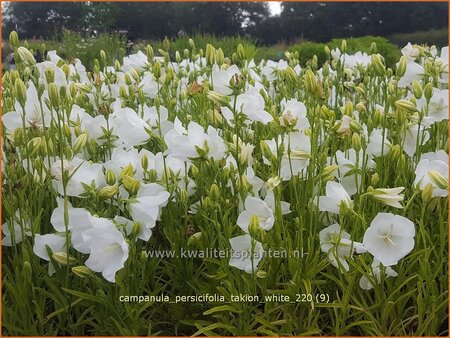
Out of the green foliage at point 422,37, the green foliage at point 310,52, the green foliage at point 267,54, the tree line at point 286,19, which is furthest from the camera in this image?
the tree line at point 286,19

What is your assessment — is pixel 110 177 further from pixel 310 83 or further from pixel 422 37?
pixel 422 37

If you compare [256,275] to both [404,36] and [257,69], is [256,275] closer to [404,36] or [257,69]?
[257,69]

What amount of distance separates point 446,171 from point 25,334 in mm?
1254

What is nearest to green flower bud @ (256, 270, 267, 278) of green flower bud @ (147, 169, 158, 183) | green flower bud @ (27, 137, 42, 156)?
green flower bud @ (147, 169, 158, 183)

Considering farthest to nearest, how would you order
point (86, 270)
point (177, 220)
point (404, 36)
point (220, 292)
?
point (404, 36), point (177, 220), point (220, 292), point (86, 270)

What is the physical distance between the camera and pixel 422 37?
20.7m

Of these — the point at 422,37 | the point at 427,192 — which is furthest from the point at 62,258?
the point at 422,37

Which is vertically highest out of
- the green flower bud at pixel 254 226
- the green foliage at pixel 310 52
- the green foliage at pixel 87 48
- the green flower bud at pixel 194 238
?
the green flower bud at pixel 254 226

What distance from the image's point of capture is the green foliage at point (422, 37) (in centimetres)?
1900

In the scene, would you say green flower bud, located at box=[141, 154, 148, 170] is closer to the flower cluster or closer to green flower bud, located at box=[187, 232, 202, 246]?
the flower cluster

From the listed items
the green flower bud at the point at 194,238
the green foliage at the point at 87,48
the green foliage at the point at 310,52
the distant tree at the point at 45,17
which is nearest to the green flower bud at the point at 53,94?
the green flower bud at the point at 194,238

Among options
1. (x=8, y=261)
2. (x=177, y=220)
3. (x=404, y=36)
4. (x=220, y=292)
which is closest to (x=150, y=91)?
(x=177, y=220)

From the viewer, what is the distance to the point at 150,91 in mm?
2449

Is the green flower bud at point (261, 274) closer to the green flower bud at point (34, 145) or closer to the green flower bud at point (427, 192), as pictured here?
the green flower bud at point (427, 192)
